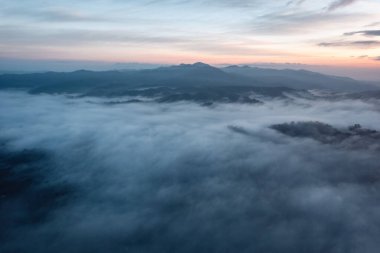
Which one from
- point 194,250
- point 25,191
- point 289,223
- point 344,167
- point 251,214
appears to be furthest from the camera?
point 344,167

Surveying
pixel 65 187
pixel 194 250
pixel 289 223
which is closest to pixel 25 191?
pixel 65 187

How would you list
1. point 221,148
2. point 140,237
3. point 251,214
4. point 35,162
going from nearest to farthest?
1. point 140,237
2. point 251,214
3. point 35,162
4. point 221,148

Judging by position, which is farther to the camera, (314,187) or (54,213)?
(314,187)

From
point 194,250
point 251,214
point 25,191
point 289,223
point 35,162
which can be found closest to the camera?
point 194,250

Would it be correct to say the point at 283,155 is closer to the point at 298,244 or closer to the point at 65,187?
the point at 298,244

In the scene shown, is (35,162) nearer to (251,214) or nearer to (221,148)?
(221,148)

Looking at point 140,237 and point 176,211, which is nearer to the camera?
point 140,237

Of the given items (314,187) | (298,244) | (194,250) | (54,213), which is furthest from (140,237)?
(314,187)

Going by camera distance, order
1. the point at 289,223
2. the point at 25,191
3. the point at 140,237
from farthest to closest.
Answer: the point at 25,191
the point at 289,223
the point at 140,237
